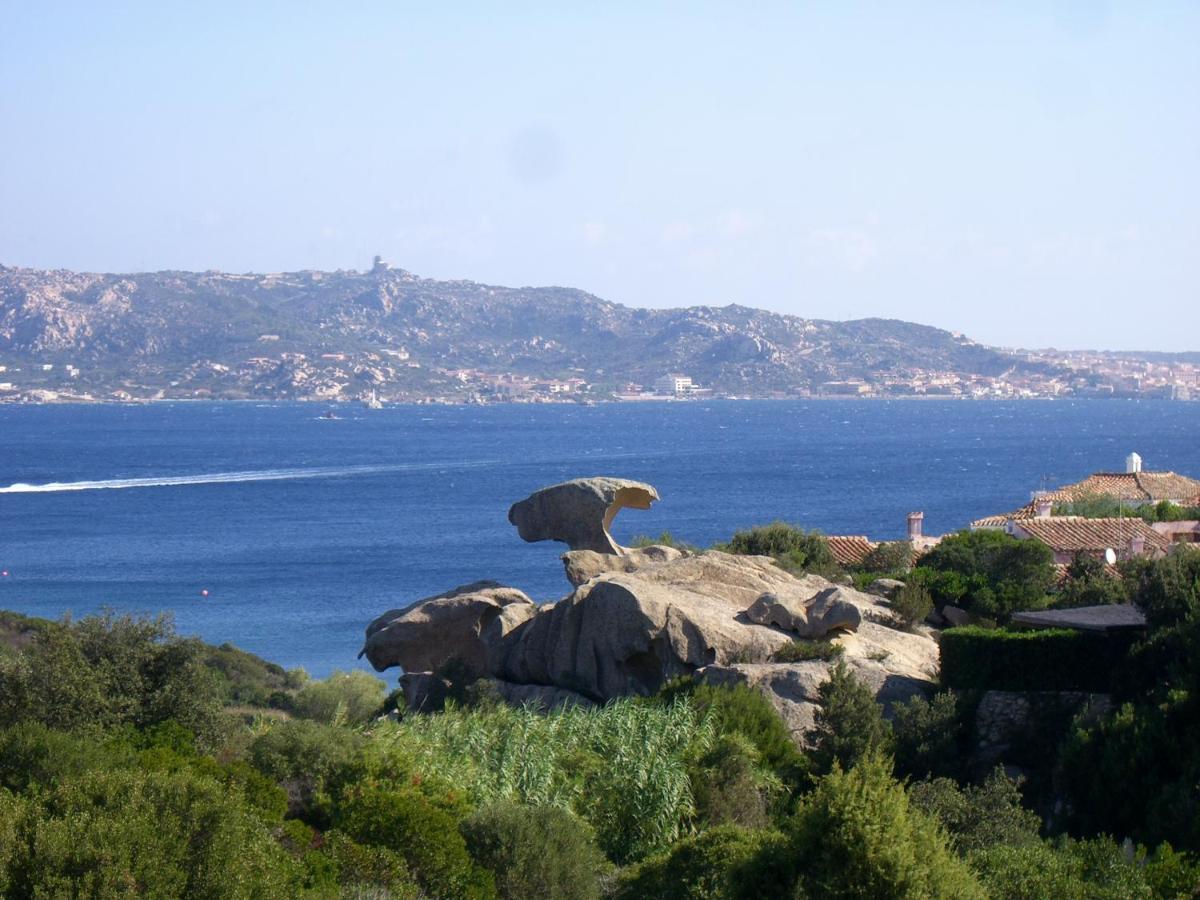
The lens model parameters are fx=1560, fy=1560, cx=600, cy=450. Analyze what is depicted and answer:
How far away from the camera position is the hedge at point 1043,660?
1909 centimetres

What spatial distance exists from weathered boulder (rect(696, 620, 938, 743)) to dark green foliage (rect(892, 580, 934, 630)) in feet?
5.97

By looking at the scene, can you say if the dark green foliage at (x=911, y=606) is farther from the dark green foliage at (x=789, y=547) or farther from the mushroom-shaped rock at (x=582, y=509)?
the mushroom-shaped rock at (x=582, y=509)

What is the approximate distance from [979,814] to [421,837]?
4971 millimetres

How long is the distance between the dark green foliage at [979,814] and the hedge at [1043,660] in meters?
4.69

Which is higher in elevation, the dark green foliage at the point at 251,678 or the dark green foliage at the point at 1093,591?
the dark green foliage at the point at 1093,591

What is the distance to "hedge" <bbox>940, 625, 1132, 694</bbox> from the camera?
62.6 ft

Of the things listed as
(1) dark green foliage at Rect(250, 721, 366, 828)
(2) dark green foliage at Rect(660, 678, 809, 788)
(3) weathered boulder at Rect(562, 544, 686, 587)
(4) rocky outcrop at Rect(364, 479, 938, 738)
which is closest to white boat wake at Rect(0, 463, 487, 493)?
(3) weathered boulder at Rect(562, 544, 686, 587)

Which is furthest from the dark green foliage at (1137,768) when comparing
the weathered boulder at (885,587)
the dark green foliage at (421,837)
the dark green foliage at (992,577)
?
the weathered boulder at (885,587)

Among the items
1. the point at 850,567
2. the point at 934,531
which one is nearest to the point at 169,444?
the point at 934,531

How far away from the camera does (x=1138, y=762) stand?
1605 cm

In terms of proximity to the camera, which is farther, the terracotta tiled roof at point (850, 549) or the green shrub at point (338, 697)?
the terracotta tiled roof at point (850, 549)

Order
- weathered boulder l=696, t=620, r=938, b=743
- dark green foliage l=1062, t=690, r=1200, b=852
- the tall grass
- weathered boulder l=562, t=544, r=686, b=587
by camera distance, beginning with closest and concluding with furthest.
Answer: dark green foliage l=1062, t=690, r=1200, b=852
the tall grass
weathered boulder l=696, t=620, r=938, b=743
weathered boulder l=562, t=544, r=686, b=587

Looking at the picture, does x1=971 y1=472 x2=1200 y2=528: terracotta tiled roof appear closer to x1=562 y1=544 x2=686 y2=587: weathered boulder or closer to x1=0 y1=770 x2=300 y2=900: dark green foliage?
x1=562 y1=544 x2=686 y2=587: weathered boulder

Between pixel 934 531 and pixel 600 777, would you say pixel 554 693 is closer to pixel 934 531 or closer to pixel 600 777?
pixel 600 777
